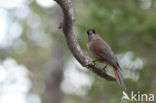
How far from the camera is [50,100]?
14.0 meters

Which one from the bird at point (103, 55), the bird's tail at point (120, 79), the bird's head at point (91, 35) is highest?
the bird's head at point (91, 35)

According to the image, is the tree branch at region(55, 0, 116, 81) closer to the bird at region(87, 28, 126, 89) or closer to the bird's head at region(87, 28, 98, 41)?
the bird at region(87, 28, 126, 89)

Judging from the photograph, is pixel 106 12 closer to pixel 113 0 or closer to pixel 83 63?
pixel 113 0

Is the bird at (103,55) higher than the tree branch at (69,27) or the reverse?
higher

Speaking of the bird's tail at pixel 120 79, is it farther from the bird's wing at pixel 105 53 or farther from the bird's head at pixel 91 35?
the bird's head at pixel 91 35

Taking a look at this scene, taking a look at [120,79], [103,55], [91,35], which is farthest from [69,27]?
[91,35]

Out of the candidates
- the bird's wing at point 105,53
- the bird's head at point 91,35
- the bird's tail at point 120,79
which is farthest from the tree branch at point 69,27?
the bird's head at point 91,35

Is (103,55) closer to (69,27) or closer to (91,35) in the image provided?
(91,35)

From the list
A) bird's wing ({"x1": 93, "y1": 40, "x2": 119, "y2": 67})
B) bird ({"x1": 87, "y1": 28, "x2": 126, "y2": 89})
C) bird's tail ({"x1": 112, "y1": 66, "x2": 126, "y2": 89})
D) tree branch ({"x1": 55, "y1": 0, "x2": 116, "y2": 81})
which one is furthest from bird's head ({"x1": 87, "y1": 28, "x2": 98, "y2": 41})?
tree branch ({"x1": 55, "y1": 0, "x2": 116, "y2": 81})

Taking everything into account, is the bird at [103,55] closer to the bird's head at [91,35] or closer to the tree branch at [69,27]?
the bird's head at [91,35]

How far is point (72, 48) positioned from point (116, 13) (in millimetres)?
6384

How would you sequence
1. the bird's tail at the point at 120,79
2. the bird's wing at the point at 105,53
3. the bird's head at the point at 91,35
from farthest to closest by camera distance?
the bird's head at the point at 91,35, the bird's wing at the point at 105,53, the bird's tail at the point at 120,79

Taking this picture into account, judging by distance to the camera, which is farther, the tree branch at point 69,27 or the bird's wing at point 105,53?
the bird's wing at point 105,53

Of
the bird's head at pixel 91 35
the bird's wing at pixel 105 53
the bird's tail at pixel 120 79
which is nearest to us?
the bird's tail at pixel 120 79
